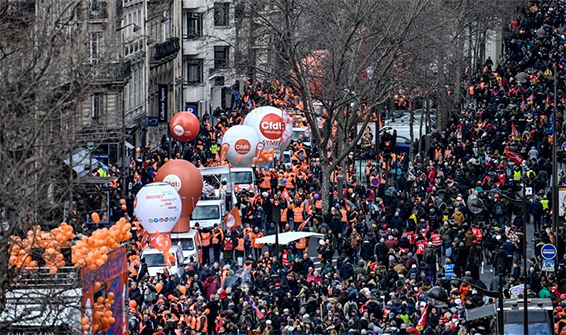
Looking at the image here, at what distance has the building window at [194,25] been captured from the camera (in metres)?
91.3

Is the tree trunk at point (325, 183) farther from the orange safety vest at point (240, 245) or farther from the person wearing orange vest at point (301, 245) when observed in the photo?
the person wearing orange vest at point (301, 245)

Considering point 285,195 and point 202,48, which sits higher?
point 202,48

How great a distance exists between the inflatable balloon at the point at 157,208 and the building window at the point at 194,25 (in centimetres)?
3931

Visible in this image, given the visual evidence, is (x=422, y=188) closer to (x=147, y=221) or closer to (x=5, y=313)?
(x=147, y=221)

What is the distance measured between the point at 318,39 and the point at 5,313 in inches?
1775

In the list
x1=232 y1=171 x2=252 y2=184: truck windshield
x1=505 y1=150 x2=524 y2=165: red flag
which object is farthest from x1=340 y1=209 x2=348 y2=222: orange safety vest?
x1=232 y1=171 x2=252 y2=184: truck windshield

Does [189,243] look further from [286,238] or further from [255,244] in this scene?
[286,238]

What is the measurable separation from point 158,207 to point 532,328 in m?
17.9

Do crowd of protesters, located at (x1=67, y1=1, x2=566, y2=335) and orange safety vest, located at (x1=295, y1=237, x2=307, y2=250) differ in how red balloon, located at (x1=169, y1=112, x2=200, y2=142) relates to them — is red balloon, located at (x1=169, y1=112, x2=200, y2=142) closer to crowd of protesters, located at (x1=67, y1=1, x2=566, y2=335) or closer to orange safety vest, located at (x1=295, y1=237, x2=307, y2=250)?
crowd of protesters, located at (x1=67, y1=1, x2=566, y2=335)

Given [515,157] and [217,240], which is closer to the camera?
[217,240]

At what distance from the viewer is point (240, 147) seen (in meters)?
66.9

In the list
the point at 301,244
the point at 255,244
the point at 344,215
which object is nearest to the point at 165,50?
the point at 344,215

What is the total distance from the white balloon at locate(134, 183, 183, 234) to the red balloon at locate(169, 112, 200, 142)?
56.2 feet

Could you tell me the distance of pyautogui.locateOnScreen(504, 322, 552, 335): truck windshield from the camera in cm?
3547
